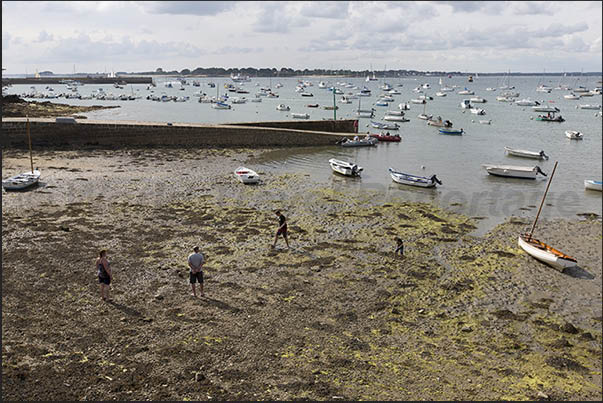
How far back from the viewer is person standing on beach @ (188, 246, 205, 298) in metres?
12.4

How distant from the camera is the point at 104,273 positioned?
477 inches

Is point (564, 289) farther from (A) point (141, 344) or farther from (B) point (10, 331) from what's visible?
(B) point (10, 331)

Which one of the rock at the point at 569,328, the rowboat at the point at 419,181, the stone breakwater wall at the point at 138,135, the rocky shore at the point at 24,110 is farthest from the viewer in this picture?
the rocky shore at the point at 24,110

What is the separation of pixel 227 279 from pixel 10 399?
266 inches

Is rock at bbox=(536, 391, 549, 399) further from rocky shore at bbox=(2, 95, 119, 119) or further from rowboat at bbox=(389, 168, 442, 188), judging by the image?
rocky shore at bbox=(2, 95, 119, 119)

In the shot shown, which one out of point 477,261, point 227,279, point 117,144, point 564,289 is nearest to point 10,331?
point 227,279

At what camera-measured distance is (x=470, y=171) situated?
35.4 metres

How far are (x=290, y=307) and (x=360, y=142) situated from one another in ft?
114

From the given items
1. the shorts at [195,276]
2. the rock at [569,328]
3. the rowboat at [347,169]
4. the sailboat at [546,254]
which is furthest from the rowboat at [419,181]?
the shorts at [195,276]

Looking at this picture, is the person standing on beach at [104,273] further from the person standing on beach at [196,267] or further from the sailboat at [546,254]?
the sailboat at [546,254]

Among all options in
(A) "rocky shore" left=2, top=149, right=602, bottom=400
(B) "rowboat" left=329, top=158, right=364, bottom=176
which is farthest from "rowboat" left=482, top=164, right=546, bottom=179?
(A) "rocky shore" left=2, top=149, right=602, bottom=400

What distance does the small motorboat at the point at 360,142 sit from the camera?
147 ft

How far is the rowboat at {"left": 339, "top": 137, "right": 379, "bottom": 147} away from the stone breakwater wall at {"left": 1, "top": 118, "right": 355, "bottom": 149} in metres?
2.22

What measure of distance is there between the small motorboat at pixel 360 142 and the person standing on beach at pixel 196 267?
33.6 m
